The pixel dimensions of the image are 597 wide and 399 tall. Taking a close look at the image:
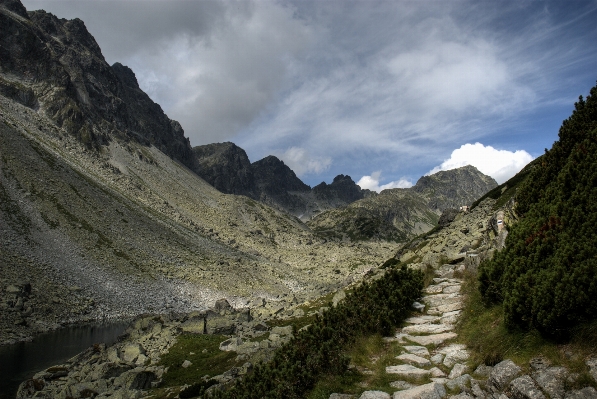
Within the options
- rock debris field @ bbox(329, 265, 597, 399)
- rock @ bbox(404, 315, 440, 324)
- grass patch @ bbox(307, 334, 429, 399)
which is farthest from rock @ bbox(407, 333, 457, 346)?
rock @ bbox(404, 315, 440, 324)

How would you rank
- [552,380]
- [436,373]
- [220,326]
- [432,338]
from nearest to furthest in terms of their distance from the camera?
1. [552,380]
2. [436,373]
3. [432,338]
4. [220,326]

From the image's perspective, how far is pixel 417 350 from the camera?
1170 cm

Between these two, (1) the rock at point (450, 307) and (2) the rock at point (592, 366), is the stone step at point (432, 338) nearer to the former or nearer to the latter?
(1) the rock at point (450, 307)

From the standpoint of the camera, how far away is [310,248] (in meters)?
160

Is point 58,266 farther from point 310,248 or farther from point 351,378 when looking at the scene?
point 310,248

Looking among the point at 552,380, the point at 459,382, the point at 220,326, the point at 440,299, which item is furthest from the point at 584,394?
the point at 220,326

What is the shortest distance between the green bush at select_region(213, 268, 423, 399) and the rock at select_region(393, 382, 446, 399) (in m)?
→ 2.16

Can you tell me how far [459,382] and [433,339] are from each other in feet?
12.1

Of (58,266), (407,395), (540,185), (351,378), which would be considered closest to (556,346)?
(407,395)

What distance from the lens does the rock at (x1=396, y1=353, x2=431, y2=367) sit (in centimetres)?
1070

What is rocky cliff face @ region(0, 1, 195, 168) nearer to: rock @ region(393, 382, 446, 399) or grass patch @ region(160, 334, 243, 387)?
grass patch @ region(160, 334, 243, 387)

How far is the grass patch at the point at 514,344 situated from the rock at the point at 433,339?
389mm

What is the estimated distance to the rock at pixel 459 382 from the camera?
28.4 ft

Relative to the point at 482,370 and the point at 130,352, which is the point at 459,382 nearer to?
the point at 482,370
